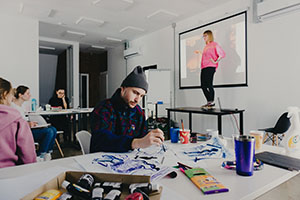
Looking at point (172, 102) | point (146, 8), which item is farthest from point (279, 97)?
point (146, 8)

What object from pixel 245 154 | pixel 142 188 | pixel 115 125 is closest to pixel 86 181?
pixel 142 188

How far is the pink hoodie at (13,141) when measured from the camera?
1.22 metres

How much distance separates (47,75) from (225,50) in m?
A: 7.80

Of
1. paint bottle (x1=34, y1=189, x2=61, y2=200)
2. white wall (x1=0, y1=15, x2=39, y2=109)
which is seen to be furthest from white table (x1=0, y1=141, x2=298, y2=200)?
white wall (x1=0, y1=15, x2=39, y2=109)

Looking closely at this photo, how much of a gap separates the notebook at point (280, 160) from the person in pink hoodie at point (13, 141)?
1.38m

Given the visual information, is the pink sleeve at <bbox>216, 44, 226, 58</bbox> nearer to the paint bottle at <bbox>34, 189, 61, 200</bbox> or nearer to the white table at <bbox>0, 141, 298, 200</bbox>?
the white table at <bbox>0, 141, 298, 200</bbox>

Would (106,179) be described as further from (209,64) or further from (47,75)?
(47,75)

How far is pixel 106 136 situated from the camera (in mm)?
1211

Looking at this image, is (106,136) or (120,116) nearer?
(106,136)

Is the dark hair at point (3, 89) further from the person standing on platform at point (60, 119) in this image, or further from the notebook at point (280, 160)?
the person standing on platform at point (60, 119)

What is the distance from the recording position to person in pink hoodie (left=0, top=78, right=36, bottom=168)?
4.00ft

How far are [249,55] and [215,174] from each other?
11.0ft

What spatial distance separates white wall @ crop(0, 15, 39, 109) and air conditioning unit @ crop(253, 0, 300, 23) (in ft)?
16.0

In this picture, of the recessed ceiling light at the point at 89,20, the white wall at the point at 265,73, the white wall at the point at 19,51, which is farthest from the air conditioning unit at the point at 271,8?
the white wall at the point at 19,51
